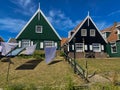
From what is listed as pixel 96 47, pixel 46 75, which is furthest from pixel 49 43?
pixel 46 75

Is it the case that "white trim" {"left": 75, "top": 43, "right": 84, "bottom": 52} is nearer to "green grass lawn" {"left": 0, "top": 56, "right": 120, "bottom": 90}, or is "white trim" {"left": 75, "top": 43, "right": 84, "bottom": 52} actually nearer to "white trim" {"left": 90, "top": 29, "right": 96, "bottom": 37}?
"white trim" {"left": 90, "top": 29, "right": 96, "bottom": 37}

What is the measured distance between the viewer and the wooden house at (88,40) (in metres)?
39.4

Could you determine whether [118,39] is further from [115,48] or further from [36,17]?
[36,17]

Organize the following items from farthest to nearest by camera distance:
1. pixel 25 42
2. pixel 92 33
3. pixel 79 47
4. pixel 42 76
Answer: pixel 92 33 < pixel 79 47 < pixel 25 42 < pixel 42 76

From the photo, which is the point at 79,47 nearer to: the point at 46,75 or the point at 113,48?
the point at 113,48

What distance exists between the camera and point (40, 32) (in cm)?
3850

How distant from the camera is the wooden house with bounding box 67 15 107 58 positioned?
129 ft

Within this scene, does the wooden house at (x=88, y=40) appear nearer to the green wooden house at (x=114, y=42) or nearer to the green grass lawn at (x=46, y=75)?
the green wooden house at (x=114, y=42)

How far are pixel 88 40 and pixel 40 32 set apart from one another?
8867mm

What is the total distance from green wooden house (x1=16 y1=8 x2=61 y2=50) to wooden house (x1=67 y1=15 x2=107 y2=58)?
10.7 ft

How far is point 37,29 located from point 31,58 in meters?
7.68

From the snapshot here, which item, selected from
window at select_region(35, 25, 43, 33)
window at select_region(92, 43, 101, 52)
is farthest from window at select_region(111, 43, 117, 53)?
window at select_region(35, 25, 43, 33)

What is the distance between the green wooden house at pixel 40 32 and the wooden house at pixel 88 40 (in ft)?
10.7

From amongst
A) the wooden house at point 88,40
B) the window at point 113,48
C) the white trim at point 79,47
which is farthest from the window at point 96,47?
the window at point 113,48
